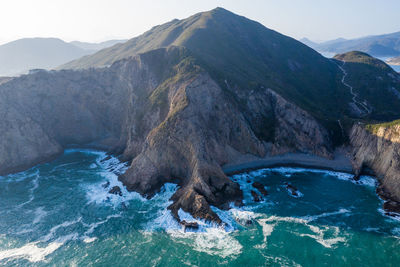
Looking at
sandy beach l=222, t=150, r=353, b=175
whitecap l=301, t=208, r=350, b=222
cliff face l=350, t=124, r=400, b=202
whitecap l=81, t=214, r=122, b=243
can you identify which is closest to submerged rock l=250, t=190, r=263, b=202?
whitecap l=301, t=208, r=350, b=222

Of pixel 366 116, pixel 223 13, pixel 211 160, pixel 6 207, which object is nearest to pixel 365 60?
pixel 366 116

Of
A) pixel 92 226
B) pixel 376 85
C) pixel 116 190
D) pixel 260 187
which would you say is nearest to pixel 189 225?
pixel 92 226

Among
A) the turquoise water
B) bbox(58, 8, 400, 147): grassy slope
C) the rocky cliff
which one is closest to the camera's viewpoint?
the turquoise water

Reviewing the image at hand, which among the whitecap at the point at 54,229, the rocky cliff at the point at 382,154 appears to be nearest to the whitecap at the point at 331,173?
the rocky cliff at the point at 382,154

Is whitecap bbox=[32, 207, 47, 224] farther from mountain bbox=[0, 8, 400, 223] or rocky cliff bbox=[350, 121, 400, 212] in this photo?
rocky cliff bbox=[350, 121, 400, 212]

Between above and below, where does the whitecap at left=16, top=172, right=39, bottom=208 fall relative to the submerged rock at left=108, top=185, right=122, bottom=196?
below

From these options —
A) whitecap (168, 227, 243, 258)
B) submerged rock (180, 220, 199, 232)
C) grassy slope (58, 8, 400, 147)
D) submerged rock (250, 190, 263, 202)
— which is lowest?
submerged rock (250, 190, 263, 202)

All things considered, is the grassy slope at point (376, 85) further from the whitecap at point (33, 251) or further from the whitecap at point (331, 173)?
the whitecap at point (33, 251)

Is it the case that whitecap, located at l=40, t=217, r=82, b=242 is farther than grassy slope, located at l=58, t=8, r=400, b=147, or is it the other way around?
grassy slope, located at l=58, t=8, r=400, b=147
